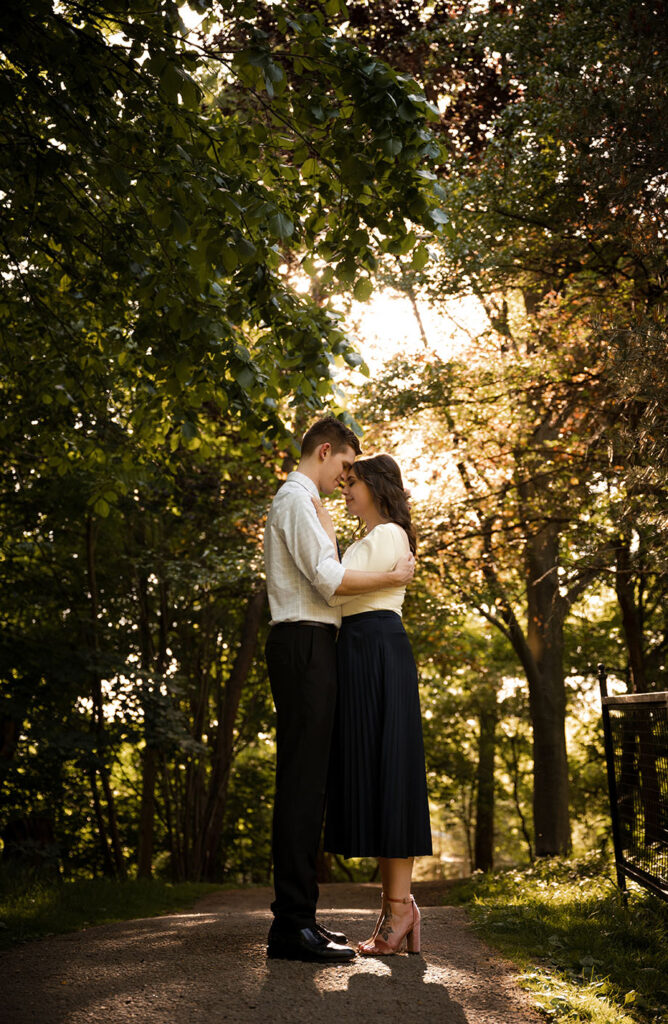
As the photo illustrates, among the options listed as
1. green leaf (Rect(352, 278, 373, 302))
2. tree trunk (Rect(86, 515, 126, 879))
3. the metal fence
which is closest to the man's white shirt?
green leaf (Rect(352, 278, 373, 302))

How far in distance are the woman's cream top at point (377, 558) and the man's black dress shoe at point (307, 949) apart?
4.56 ft

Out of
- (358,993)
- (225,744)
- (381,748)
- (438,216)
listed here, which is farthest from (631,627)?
(358,993)

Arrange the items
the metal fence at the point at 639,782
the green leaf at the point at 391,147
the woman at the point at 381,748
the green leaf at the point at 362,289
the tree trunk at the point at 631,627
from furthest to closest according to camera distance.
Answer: the tree trunk at the point at 631,627
the metal fence at the point at 639,782
the green leaf at the point at 362,289
the woman at the point at 381,748
the green leaf at the point at 391,147

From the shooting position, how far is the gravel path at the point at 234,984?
10.6 feet

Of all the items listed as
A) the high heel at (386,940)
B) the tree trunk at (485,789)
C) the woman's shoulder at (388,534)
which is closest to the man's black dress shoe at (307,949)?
the high heel at (386,940)

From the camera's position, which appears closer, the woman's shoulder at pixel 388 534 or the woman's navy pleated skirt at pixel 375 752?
the woman's navy pleated skirt at pixel 375 752

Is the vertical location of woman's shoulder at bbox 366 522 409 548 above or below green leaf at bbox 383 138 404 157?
below

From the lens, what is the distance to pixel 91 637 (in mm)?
12453

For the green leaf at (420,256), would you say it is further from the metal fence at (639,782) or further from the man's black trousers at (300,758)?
the metal fence at (639,782)

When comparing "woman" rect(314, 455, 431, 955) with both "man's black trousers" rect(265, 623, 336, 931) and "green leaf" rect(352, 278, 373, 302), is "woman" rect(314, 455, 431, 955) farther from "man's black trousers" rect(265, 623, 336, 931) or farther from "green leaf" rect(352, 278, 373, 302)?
"green leaf" rect(352, 278, 373, 302)

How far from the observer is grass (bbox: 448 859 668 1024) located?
3.63 m

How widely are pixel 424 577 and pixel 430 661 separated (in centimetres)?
532

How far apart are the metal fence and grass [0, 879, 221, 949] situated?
11.3 ft

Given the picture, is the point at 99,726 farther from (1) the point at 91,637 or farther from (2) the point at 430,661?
(2) the point at 430,661
